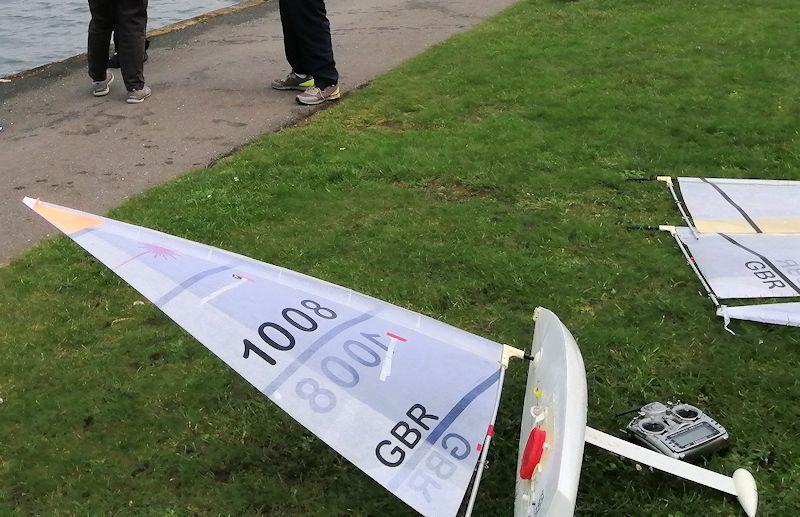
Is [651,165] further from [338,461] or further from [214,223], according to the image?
[338,461]

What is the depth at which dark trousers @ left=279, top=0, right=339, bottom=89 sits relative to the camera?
6324 mm

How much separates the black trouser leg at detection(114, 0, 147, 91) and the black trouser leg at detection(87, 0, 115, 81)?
3.1 inches

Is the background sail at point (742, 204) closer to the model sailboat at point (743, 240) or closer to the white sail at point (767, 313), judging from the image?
the model sailboat at point (743, 240)

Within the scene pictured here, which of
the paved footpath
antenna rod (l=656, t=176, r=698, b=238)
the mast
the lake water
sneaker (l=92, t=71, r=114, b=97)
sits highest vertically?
the mast

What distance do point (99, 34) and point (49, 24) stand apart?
5.74 metres

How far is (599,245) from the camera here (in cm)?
413

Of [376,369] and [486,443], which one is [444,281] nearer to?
[376,369]

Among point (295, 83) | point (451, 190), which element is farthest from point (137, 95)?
point (451, 190)

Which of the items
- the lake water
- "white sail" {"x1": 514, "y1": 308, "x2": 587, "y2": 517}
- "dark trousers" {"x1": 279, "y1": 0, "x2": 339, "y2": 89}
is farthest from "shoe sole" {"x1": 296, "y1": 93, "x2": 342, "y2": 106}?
"white sail" {"x1": 514, "y1": 308, "x2": 587, "y2": 517}

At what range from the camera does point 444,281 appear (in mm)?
3879

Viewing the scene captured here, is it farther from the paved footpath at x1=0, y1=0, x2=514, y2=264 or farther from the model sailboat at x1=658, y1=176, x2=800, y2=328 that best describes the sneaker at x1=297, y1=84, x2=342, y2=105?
the model sailboat at x1=658, y1=176, x2=800, y2=328

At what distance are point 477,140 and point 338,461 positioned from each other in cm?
331

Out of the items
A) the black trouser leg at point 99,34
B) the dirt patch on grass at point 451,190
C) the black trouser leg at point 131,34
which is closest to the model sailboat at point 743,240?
the dirt patch on grass at point 451,190

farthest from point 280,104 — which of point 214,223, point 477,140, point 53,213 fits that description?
point 53,213
